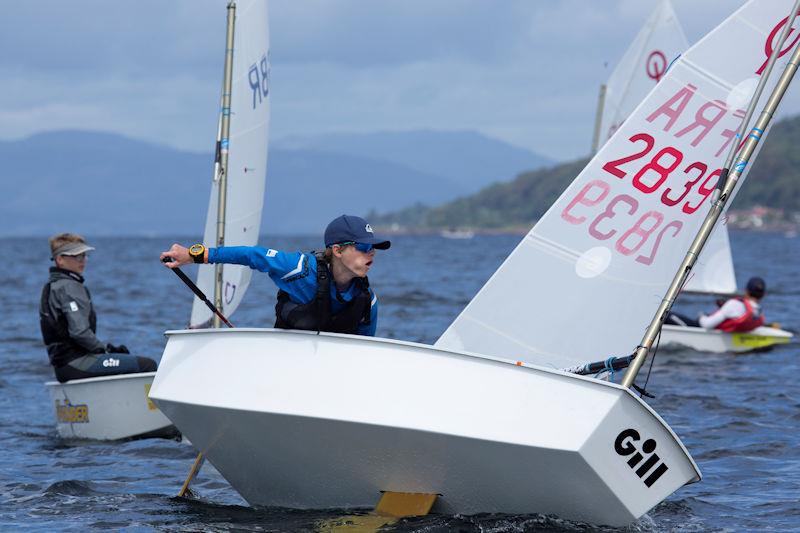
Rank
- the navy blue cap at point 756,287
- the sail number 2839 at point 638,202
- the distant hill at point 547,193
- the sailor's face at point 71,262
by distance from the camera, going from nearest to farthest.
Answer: the sail number 2839 at point 638,202
the sailor's face at point 71,262
the navy blue cap at point 756,287
the distant hill at point 547,193

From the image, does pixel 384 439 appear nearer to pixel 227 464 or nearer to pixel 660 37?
pixel 227 464

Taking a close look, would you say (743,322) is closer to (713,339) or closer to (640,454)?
(713,339)

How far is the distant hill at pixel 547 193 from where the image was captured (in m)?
165

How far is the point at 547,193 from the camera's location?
584 ft

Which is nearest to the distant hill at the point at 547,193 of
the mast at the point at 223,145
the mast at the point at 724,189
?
the mast at the point at 223,145

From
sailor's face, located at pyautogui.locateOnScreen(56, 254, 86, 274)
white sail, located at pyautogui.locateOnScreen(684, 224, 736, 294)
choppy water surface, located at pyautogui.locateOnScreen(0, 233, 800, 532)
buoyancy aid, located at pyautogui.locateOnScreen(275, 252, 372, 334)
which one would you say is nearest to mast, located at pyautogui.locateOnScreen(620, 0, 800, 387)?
choppy water surface, located at pyautogui.locateOnScreen(0, 233, 800, 532)

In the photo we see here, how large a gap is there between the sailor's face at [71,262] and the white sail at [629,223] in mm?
3518

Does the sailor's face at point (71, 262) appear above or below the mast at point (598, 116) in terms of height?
below

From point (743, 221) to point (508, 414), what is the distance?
158 meters

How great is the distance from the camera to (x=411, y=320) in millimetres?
21500

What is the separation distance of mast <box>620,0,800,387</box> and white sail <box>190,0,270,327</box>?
5266 millimetres

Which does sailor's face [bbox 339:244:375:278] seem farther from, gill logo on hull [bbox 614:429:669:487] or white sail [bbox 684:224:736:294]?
white sail [bbox 684:224:736:294]

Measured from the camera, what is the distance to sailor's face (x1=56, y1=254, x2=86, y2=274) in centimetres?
934

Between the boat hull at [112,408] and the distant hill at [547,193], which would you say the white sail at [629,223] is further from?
the distant hill at [547,193]
